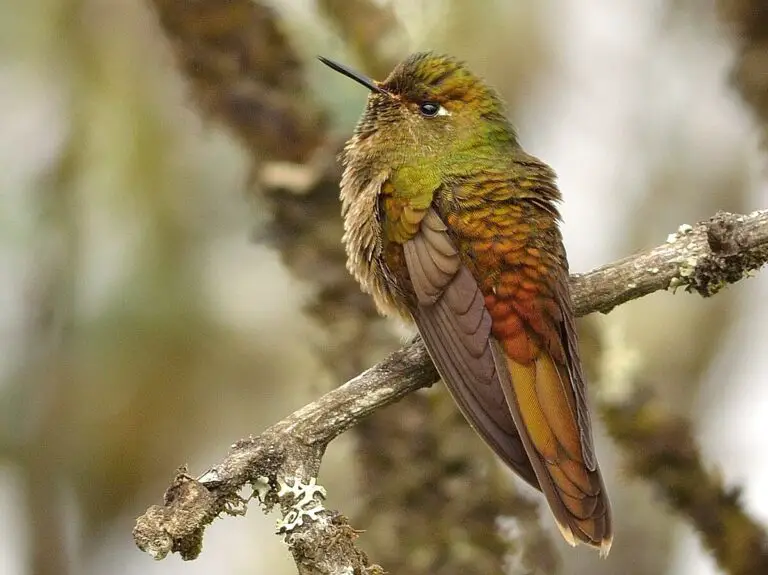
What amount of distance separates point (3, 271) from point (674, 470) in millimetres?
3237

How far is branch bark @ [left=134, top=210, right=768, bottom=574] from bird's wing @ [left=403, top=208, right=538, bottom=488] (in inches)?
4.0

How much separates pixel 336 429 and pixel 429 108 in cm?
176

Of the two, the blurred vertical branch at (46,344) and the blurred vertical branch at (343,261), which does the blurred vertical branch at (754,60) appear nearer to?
the blurred vertical branch at (343,261)

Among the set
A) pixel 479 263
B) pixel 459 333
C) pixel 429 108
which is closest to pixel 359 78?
pixel 429 108

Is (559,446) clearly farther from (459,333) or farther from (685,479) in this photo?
(685,479)

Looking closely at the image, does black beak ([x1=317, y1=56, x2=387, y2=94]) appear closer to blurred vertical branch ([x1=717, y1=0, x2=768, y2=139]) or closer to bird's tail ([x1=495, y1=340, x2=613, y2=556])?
bird's tail ([x1=495, y1=340, x2=613, y2=556])

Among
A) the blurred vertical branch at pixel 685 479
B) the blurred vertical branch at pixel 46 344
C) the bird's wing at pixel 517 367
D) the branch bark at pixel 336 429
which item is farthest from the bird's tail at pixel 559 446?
the blurred vertical branch at pixel 46 344

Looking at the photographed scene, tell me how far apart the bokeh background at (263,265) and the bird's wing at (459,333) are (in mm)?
931

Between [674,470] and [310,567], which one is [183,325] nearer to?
[674,470]

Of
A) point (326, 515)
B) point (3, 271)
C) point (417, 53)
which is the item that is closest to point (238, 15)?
point (417, 53)

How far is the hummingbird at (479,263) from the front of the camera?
10.4 feet

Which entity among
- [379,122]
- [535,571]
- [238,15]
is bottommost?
[535,571]

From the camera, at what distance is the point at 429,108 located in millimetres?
4168

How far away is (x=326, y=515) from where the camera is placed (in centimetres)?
263
